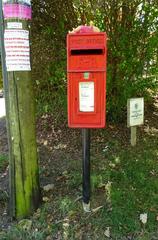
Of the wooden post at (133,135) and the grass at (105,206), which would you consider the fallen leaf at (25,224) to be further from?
the wooden post at (133,135)

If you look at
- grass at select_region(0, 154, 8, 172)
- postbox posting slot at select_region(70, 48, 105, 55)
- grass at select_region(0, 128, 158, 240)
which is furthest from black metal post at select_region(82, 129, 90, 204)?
grass at select_region(0, 154, 8, 172)

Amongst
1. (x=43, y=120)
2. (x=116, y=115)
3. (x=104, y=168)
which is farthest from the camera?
(x=43, y=120)

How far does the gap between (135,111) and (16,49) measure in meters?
2.13

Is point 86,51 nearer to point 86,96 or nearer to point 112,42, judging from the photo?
point 86,96

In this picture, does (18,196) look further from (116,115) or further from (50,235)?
(116,115)

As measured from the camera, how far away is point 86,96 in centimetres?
314

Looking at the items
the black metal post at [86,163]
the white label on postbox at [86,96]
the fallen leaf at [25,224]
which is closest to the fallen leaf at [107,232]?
the black metal post at [86,163]

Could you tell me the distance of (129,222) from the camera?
10.8 feet

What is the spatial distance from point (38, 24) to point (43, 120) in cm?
172

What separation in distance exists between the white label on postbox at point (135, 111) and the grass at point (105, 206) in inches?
22.0

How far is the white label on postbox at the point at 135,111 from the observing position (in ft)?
15.1

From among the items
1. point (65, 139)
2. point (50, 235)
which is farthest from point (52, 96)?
point (50, 235)

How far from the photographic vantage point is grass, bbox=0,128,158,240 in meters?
3.23

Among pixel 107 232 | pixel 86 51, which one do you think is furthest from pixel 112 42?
pixel 107 232
